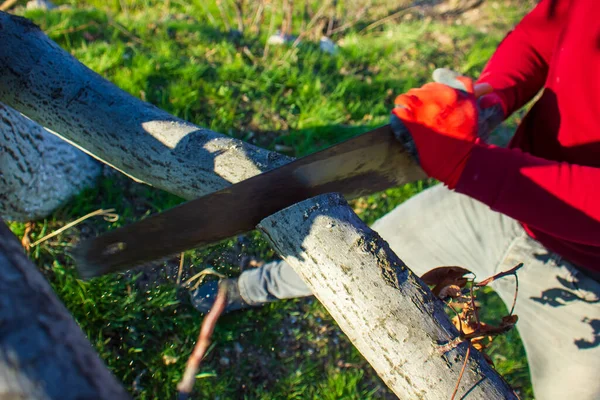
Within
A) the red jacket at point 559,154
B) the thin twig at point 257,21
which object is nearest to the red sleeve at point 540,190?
the red jacket at point 559,154

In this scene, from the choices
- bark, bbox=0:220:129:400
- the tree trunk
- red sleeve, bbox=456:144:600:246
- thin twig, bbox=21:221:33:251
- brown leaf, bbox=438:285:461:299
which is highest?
bark, bbox=0:220:129:400

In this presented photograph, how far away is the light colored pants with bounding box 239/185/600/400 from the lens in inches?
70.7

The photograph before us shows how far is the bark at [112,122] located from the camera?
5.53 feet

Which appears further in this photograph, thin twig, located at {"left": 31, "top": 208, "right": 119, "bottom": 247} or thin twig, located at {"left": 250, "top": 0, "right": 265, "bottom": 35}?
thin twig, located at {"left": 250, "top": 0, "right": 265, "bottom": 35}

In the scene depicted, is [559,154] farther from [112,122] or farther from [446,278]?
[112,122]

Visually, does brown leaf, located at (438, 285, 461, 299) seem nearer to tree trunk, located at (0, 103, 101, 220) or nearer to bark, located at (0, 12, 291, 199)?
bark, located at (0, 12, 291, 199)

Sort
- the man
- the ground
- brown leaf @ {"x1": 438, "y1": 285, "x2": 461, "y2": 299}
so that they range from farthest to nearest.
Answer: the ground < the man < brown leaf @ {"x1": 438, "y1": 285, "x2": 461, "y2": 299}

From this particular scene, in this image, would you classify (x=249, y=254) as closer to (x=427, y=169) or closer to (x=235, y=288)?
(x=235, y=288)

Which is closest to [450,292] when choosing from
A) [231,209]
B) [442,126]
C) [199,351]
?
[442,126]

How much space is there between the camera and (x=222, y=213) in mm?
1557

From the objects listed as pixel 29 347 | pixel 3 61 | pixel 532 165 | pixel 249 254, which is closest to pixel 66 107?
pixel 3 61

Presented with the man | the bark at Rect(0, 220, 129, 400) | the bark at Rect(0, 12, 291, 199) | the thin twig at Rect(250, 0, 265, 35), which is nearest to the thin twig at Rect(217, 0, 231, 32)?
the thin twig at Rect(250, 0, 265, 35)

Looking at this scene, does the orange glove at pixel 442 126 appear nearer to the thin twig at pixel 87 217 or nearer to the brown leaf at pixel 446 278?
the brown leaf at pixel 446 278

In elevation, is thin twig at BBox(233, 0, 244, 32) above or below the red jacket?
above
